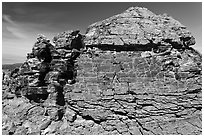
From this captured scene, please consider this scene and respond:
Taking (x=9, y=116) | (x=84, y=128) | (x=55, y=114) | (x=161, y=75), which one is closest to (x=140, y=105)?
(x=161, y=75)

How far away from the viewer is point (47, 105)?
27.8 metres

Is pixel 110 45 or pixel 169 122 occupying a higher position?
pixel 110 45

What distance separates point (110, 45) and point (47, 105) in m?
11.3

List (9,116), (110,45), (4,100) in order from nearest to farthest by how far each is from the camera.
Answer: (110,45) → (9,116) → (4,100)

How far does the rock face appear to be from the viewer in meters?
24.7

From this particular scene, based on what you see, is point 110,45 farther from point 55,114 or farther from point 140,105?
point 55,114

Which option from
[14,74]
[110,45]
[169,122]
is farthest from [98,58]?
[14,74]

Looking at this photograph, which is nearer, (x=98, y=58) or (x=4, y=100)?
(x=98, y=58)

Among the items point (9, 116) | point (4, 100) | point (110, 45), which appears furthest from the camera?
point (4, 100)

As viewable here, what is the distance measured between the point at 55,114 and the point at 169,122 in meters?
13.8

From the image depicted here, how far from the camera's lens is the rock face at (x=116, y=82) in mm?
24734

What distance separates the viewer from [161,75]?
25.3 m

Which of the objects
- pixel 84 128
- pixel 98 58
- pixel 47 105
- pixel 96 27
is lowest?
pixel 84 128

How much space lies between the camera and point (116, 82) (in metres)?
25.8
